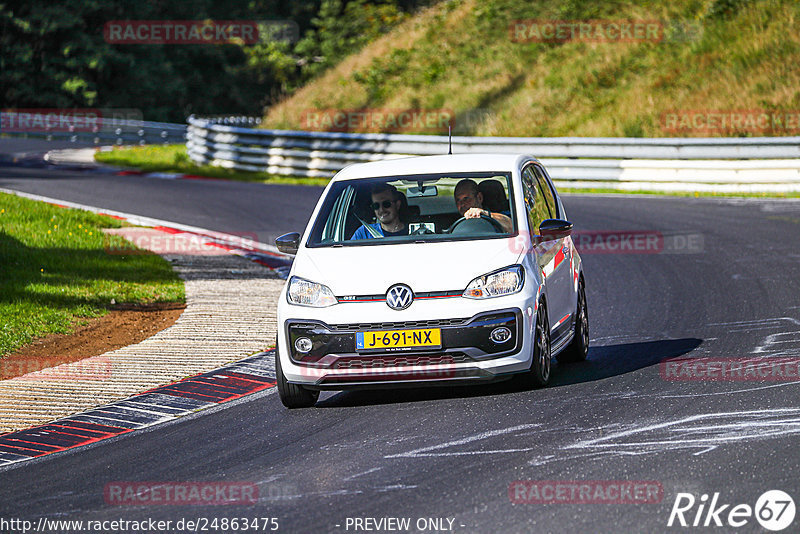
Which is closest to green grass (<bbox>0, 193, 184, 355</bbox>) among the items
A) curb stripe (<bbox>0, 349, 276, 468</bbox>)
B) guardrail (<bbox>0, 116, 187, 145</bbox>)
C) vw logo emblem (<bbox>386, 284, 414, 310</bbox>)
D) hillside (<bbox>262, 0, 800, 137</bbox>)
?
curb stripe (<bbox>0, 349, 276, 468</bbox>)

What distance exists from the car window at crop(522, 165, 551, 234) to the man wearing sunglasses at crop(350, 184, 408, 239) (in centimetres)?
93

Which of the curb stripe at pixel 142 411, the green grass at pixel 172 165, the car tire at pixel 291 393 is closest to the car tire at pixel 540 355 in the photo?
the car tire at pixel 291 393

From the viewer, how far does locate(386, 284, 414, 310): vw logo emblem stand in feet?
25.8

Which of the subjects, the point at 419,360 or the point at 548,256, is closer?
the point at 419,360

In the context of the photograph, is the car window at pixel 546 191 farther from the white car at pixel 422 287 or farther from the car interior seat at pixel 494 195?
the car interior seat at pixel 494 195

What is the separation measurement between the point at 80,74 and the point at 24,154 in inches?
809

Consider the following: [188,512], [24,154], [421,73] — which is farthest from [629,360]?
[24,154]

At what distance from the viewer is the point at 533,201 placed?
30.4ft

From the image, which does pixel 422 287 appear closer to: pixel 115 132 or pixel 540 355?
pixel 540 355

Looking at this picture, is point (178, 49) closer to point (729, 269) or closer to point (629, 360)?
point (729, 269)

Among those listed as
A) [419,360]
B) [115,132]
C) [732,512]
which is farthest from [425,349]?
[115,132]

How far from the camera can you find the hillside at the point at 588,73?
2848 cm

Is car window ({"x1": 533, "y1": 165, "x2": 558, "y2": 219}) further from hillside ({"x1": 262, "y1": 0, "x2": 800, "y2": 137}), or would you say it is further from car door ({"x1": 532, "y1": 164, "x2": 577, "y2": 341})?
hillside ({"x1": 262, "y1": 0, "x2": 800, "y2": 137})

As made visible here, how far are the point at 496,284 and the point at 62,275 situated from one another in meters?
7.83
